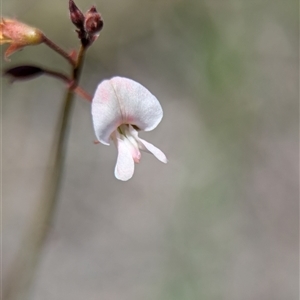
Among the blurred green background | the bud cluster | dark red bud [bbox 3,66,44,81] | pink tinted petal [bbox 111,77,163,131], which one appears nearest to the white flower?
pink tinted petal [bbox 111,77,163,131]

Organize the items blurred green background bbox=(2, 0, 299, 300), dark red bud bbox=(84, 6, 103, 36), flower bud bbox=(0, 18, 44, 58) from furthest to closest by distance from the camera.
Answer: blurred green background bbox=(2, 0, 299, 300) < flower bud bbox=(0, 18, 44, 58) < dark red bud bbox=(84, 6, 103, 36)

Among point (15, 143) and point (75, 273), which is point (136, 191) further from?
point (15, 143)

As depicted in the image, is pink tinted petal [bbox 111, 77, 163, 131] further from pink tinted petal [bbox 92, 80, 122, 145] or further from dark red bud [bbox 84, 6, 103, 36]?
dark red bud [bbox 84, 6, 103, 36]

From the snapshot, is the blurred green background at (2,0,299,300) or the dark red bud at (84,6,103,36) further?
the blurred green background at (2,0,299,300)

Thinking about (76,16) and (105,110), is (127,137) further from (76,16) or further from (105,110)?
(76,16)

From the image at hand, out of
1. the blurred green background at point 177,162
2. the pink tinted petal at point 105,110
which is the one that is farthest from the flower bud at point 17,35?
the blurred green background at point 177,162

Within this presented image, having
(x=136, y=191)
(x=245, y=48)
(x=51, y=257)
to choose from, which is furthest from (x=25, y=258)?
(x=245, y=48)

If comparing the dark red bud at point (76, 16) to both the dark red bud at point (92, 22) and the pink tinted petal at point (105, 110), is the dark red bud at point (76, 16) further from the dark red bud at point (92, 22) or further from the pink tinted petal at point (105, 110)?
the pink tinted petal at point (105, 110)
